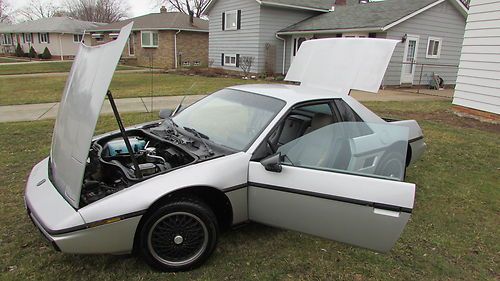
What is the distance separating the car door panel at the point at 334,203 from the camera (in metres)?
2.64

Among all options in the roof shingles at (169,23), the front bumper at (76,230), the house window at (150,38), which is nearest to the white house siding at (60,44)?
the roof shingles at (169,23)

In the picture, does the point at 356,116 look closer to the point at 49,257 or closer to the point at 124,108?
the point at 49,257

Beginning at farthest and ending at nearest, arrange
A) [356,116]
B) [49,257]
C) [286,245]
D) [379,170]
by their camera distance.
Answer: [356,116] < [286,245] < [49,257] < [379,170]

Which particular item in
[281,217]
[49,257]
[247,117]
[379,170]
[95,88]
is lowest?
[49,257]

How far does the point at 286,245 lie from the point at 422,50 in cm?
1748

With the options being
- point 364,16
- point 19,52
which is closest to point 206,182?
point 364,16

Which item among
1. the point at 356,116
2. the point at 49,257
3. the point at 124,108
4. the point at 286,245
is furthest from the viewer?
the point at 124,108

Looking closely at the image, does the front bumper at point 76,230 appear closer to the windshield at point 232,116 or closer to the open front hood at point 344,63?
the windshield at point 232,116

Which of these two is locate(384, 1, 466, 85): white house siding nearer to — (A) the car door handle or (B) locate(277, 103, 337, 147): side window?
(B) locate(277, 103, 337, 147): side window

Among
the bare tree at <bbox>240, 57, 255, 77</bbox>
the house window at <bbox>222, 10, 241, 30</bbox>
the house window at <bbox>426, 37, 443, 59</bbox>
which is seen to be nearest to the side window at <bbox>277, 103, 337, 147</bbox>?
the house window at <bbox>426, 37, 443, 59</bbox>

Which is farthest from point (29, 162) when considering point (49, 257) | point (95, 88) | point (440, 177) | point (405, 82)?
point (405, 82)

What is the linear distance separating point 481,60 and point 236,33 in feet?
49.3

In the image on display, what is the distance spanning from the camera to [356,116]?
12.7 feet

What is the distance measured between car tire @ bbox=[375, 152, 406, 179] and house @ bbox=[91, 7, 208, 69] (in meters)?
27.1
